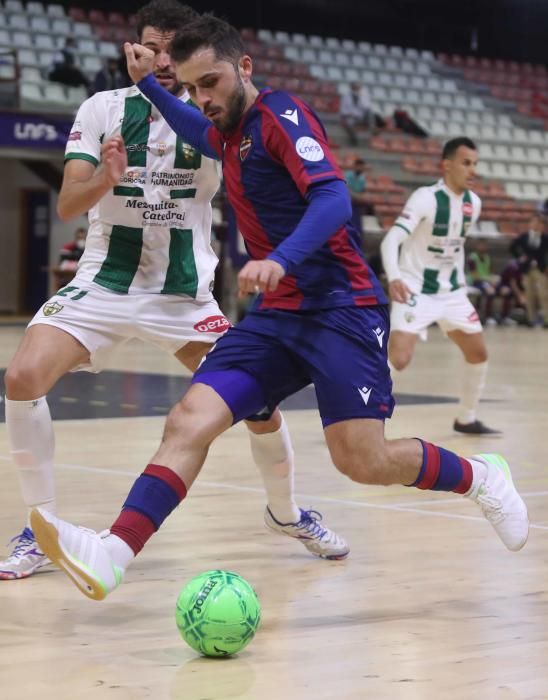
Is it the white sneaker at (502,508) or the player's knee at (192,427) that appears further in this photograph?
the white sneaker at (502,508)

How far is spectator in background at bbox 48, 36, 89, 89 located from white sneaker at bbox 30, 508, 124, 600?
18.7m

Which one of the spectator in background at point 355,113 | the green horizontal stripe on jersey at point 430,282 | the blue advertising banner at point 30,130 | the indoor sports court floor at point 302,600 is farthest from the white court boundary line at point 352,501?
the spectator in background at point 355,113

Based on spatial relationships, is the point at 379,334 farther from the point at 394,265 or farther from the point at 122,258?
the point at 394,265

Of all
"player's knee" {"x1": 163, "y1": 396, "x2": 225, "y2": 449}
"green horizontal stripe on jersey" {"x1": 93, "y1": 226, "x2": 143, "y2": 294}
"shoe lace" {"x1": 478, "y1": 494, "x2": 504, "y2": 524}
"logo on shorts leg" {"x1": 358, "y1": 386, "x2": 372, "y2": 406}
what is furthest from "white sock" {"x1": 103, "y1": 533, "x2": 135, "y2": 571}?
"green horizontal stripe on jersey" {"x1": 93, "y1": 226, "x2": 143, "y2": 294}

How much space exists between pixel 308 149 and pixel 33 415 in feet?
4.40

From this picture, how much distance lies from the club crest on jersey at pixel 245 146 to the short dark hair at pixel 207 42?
9.1 inches

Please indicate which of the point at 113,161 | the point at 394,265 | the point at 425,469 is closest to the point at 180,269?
the point at 113,161

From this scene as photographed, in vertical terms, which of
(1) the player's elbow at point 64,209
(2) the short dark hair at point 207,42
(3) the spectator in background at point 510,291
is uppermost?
(2) the short dark hair at point 207,42

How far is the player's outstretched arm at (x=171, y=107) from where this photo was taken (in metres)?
4.61

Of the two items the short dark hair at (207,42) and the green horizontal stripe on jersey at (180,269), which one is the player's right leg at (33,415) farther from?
the short dark hair at (207,42)

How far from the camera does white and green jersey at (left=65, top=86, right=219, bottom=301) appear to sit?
4898 mm

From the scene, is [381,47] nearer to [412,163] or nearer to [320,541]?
[412,163]

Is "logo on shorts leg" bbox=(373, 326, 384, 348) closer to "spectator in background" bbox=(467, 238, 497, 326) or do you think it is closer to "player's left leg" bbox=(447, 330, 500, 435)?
"player's left leg" bbox=(447, 330, 500, 435)

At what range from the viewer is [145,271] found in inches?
194
